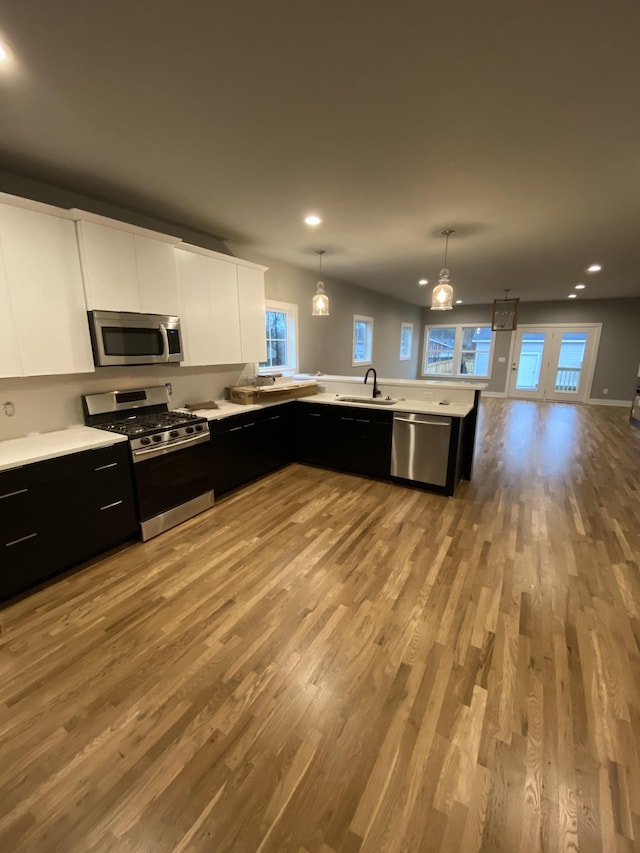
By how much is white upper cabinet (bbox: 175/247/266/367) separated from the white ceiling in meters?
0.44

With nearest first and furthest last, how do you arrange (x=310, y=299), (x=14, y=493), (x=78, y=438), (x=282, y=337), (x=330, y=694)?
(x=330, y=694)
(x=14, y=493)
(x=78, y=438)
(x=282, y=337)
(x=310, y=299)

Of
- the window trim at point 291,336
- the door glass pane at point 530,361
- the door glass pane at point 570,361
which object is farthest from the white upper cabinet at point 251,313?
the door glass pane at point 570,361

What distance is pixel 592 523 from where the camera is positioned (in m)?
3.06

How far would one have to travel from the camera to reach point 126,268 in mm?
2740

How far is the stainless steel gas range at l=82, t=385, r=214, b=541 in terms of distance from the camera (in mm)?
2695

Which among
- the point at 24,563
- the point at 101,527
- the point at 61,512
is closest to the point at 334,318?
the point at 101,527

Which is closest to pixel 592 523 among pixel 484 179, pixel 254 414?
pixel 484 179

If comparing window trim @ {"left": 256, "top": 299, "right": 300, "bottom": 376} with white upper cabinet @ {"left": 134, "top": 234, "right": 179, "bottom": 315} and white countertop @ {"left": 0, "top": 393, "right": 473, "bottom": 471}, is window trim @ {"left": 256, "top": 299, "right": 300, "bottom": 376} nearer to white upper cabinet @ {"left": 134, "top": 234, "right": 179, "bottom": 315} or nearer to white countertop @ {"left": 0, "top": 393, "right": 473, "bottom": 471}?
white countertop @ {"left": 0, "top": 393, "right": 473, "bottom": 471}

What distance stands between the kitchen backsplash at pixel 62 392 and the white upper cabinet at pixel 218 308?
335 millimetres

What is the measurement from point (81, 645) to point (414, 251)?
15.8ft

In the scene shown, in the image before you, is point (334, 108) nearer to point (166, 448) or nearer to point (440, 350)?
point (166, 448)

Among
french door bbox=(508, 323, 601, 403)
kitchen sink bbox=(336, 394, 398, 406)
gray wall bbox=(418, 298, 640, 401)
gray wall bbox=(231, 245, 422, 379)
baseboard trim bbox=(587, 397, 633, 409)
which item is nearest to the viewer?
kitchen sink bbox=(336, 394, 398, 406)

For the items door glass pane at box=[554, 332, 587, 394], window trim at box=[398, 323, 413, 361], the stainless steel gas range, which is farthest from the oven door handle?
door glass pane at box=[554, 332, 587, 394]

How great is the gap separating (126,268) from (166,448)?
4.78 feet
